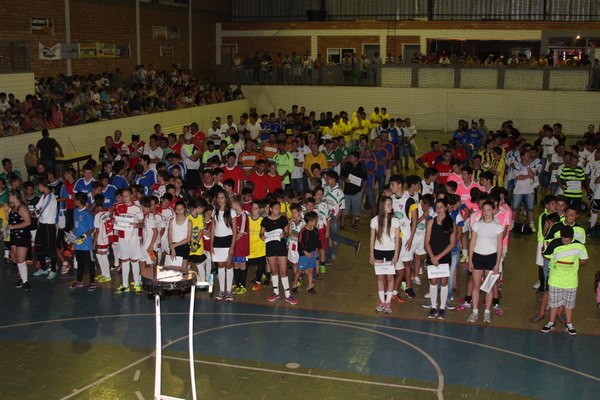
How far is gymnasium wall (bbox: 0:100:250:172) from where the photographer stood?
825 inches

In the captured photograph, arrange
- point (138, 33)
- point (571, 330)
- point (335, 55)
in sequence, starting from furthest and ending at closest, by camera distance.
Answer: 1. point (335, 55)
2. point (138, 33)
3. point (571, 330)

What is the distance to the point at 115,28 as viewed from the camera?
31359mm

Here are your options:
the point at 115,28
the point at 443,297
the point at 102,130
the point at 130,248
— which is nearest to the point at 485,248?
the point at 443,297

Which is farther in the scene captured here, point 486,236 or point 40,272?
point 40,272

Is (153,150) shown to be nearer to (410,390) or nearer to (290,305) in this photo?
(290,305)

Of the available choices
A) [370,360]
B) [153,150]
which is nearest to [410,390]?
[370,360]

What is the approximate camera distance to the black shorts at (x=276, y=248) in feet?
39.4

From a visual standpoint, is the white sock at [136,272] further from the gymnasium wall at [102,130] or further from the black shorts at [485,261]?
the gymnasium wall at [102,130]

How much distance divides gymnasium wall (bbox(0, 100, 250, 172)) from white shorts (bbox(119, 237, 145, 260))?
9708mm

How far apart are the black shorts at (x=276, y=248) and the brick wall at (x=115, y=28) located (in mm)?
17385

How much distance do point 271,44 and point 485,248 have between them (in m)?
31.1

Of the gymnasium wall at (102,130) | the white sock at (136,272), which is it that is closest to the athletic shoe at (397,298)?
the white sock at (136,272)

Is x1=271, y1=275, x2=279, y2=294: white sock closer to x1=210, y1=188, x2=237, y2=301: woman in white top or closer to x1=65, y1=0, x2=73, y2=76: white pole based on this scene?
x1=210, y1=188, x2=237, y2=301: woman in white top

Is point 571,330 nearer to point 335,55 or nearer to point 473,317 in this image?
point 473,317
